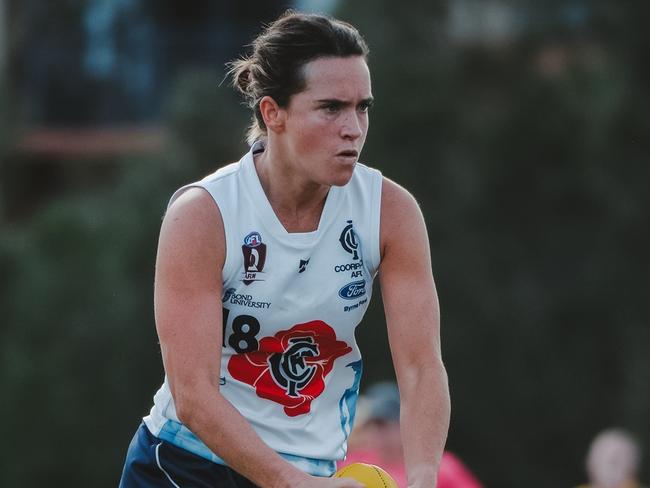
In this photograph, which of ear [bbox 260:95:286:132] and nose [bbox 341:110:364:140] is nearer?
nose [bbox 341:110:364:140]

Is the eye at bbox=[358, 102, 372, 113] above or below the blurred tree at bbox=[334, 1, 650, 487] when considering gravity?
above

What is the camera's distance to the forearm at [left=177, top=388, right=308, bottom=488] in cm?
434

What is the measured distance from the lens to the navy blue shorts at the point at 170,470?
4.66 metres

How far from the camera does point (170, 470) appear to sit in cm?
470

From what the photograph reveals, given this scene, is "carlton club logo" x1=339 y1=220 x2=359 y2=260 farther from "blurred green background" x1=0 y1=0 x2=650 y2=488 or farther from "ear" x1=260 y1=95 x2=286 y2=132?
"blurred green background" x1=0 y1=0 x2=650 y2=488

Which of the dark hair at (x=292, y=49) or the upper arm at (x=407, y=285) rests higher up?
the dark hair at (x=292, y=49)

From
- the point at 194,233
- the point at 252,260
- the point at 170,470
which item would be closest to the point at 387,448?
the point at 170,470

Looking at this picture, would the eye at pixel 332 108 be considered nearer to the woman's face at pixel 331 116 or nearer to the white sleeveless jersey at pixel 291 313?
the woman's face at pixel 331 116

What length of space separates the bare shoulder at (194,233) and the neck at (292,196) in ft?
0.76

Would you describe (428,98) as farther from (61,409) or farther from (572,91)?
(61,409)

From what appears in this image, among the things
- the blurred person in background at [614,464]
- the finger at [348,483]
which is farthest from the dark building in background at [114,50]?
the finger at [348,483]

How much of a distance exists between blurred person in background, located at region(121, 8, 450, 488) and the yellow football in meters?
0.08

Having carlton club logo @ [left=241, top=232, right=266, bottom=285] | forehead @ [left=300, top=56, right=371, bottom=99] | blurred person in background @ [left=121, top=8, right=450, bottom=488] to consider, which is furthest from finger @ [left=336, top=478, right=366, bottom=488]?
forehead @ [left=300, top=56, right=371, bottom=99]

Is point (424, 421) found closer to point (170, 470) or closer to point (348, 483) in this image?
point (348, 483)
